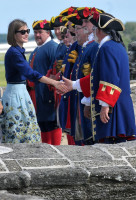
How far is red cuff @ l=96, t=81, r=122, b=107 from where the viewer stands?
13.7 feet

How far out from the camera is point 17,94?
5.33 metres

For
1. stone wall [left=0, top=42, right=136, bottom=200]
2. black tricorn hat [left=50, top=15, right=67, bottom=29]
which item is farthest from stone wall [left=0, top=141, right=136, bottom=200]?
black tricorn hat [left=50, top=15, right=67, bottom=29]

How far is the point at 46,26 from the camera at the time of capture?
21.7 feet

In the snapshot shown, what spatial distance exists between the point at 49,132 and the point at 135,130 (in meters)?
2.32

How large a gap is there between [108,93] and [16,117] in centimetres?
144

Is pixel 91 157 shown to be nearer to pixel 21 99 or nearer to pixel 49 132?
pixel 21 99

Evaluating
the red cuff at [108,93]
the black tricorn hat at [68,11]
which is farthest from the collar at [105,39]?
the black tricorn hat at [68,11]

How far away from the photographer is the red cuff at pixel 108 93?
13.7 ft

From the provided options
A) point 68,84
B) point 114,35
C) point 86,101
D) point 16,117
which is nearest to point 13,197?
point 86,101

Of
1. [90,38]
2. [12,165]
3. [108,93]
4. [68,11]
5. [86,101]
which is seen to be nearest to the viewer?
[12,165]

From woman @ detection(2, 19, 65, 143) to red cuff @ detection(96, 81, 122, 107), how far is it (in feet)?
3.74

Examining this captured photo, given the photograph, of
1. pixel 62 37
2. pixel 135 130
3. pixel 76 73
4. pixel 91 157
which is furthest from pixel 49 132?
pixel 91 157

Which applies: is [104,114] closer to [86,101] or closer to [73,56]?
[86,101]

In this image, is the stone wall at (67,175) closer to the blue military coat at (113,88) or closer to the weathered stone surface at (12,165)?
the weathered stone surface at (12,165)
